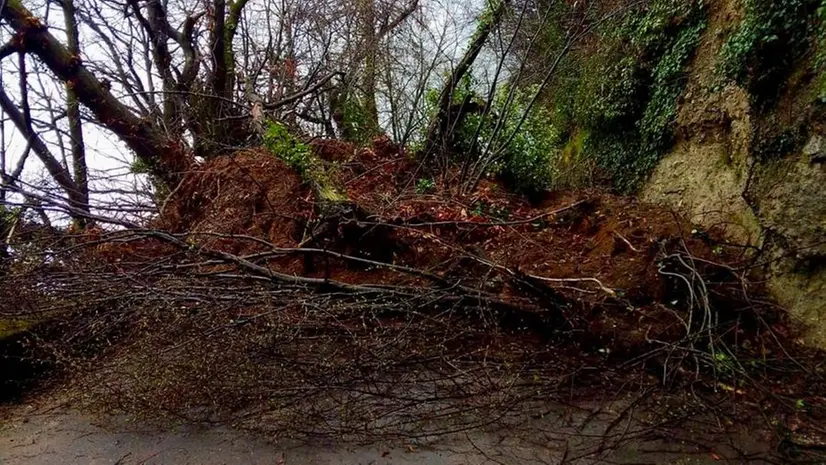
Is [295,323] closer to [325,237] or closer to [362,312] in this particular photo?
[362,312]

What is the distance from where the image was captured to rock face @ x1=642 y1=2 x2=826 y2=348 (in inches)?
141

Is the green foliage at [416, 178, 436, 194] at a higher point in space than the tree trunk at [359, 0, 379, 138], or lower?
lower

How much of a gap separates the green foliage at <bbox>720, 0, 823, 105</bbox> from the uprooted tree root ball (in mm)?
1382

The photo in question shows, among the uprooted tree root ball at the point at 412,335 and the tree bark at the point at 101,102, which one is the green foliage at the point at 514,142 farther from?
the tree bark at the point at 101,102

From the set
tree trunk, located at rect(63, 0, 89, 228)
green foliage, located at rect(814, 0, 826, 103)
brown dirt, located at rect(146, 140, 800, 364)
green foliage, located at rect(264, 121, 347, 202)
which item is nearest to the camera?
green foliage, located at rect(814, 0, 826, 103)

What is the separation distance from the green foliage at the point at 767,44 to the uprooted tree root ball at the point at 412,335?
4.53 feet

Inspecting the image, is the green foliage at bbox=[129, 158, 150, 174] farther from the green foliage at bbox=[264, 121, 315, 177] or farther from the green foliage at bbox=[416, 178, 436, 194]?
the green foliage at bbox=[416, 178, 436, 194]

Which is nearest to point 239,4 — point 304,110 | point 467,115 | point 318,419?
point 304,110

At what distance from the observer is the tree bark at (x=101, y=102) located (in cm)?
580

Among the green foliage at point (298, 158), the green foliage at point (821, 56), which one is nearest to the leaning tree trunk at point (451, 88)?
the green foliage at point (298, 158)

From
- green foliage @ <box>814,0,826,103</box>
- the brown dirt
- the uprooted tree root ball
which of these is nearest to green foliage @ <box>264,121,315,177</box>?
the brown dirt

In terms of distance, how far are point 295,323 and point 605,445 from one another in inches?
78.2

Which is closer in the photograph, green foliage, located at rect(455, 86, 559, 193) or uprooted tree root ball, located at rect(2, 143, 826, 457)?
uprooted tree root ball, located at rect(2, 143, 826, 457)

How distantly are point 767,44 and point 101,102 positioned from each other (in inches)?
291
